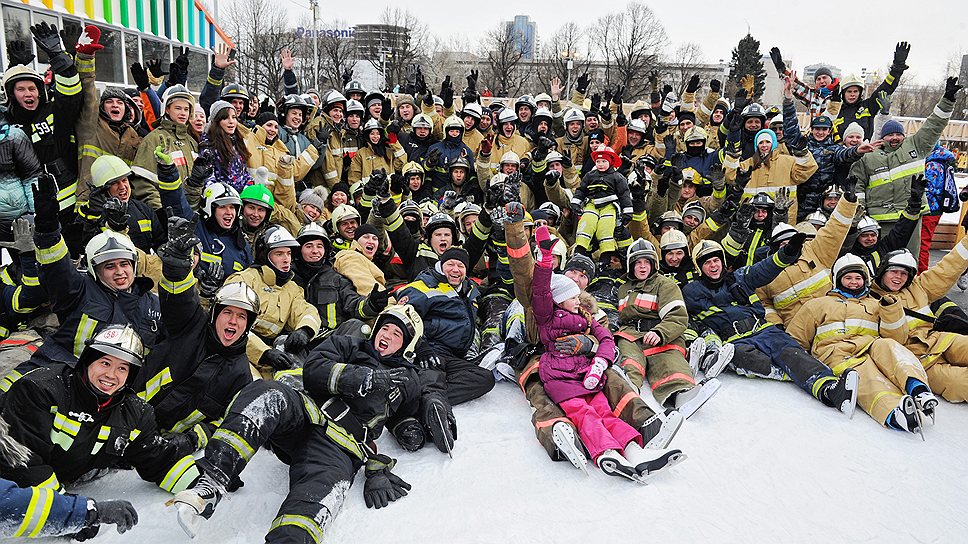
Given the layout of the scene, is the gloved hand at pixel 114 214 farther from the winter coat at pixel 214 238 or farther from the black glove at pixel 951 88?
the black glove at pixel 951 88

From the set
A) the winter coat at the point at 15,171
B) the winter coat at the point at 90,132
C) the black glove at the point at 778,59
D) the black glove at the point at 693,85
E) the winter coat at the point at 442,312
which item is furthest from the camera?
the black glove at the point at 693,85

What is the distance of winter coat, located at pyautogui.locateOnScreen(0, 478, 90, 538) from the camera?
2.31 m

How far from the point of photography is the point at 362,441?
11.7 ft

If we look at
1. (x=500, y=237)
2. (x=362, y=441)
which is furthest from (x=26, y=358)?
(x=500, y=237)

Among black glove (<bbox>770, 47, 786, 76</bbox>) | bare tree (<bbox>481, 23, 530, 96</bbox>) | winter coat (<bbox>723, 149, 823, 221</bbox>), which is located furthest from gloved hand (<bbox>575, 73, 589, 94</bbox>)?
bare tree (<bbox>481, 23, 530, 96</bbox>)

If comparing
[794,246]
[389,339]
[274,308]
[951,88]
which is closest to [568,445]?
[389,339]

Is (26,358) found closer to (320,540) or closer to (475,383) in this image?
(320,540)

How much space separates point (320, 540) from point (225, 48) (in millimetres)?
5955

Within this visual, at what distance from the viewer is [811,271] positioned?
223 inches

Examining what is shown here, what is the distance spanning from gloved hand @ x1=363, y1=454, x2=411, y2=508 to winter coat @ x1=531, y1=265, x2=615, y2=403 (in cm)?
130

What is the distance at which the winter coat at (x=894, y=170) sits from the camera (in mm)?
7016

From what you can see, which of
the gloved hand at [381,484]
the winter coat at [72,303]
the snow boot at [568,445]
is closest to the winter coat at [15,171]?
the winter coat at [72,303]

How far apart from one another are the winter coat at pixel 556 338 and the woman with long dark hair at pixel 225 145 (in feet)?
11.1

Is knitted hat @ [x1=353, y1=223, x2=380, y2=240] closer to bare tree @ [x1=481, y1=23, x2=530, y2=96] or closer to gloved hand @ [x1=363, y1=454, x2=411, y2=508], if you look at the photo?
gloved hand @ [x1=363, y1=454, x2=411, y2=508]
